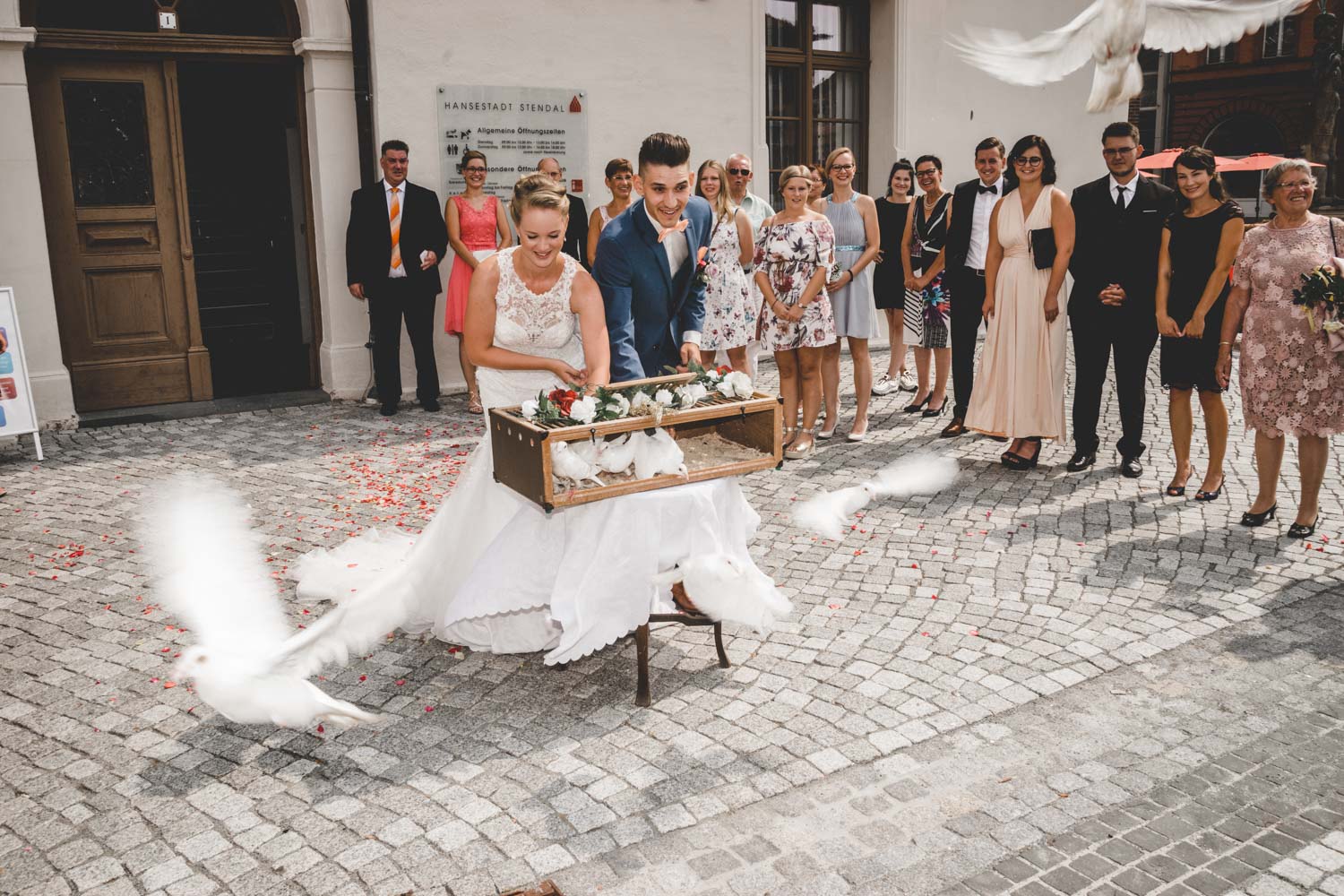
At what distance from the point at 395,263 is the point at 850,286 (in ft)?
13.0

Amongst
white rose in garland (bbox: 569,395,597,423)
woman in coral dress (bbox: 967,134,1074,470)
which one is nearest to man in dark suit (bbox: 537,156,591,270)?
woman in coral dress (bbox: 967,134,1074,470)

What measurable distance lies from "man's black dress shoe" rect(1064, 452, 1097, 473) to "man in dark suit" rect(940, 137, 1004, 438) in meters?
0.96

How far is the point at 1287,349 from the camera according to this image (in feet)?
19.9

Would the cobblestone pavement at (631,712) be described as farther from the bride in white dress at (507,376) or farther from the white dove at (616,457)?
the white dove at (616,457)

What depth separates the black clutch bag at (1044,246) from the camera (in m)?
7.48

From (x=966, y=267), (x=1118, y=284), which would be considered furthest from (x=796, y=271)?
(x=1118, y=284)

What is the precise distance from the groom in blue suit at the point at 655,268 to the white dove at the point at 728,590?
1059mm

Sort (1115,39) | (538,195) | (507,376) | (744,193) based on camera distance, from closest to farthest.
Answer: (1115,39) < (538,195) < (507,376) < (744,193)

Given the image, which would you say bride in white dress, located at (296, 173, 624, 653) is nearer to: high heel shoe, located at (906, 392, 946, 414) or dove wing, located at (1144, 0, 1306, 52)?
dove wing, located at (1144, 0, 1306, 52)

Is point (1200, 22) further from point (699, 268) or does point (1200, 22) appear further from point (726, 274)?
point (726, 274)

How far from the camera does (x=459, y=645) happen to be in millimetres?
4816

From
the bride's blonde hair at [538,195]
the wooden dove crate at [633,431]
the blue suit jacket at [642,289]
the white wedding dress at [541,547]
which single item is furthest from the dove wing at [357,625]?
the bride's blonde hair at [538,195]

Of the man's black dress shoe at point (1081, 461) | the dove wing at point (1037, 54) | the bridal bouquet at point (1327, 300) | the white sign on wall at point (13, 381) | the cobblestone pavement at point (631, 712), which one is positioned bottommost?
the cobblestone pavement at point (631, 712)

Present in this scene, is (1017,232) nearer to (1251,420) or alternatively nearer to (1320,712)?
(1251,420)
